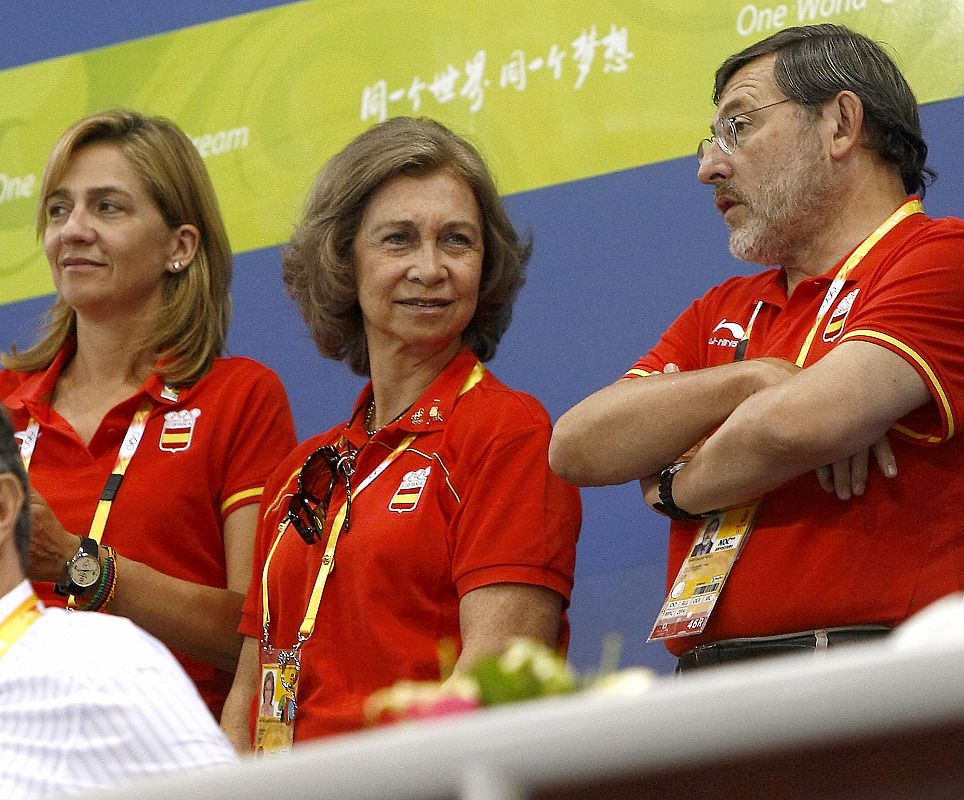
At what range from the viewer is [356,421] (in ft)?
9.08

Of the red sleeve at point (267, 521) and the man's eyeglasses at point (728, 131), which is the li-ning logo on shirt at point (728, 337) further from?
the red sleeve at point (267, 521)

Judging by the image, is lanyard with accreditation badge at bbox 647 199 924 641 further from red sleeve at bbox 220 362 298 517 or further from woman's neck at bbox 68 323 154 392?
woman's neck at bbox 68 323 154 392

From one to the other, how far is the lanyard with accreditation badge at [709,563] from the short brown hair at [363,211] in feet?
2.16

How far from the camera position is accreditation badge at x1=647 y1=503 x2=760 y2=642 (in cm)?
217

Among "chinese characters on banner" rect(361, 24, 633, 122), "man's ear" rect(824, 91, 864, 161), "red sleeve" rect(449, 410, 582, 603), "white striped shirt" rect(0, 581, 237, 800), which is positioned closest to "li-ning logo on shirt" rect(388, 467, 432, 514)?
"red sleeve" rect(449, 410, 582, 603)

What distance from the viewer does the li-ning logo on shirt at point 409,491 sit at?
2467 millimetres

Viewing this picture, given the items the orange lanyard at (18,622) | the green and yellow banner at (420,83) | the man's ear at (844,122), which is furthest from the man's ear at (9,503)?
the green and yellow banner at (420,83)

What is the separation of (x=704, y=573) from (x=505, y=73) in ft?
4.80

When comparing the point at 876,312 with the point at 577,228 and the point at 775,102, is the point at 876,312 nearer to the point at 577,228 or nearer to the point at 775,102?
the point at 775,102

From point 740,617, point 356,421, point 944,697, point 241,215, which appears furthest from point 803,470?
point 241,215

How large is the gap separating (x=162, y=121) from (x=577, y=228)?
86 cm

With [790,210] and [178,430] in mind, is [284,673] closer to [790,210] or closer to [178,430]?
[178,430]

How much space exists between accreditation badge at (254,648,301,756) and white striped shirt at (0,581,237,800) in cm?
93

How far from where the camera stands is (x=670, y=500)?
229 centimetres
